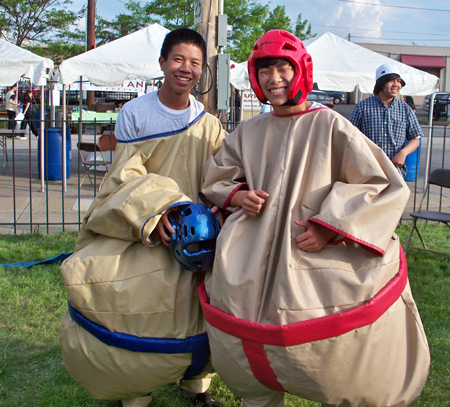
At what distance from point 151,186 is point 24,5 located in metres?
29.2

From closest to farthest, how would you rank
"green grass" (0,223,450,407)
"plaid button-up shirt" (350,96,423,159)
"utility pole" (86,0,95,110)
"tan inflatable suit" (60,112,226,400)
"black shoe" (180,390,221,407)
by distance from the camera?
"tan inflatable suit" (60,112,226,400), "black shoe" (180,390,221,407), "green grass" (0,223,450,407), "plaid button-up shirt" (350,96,423,159), "utility pole" (86,0,95,110)

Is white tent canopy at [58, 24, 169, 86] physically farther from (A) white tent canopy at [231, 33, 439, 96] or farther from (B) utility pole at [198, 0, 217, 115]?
(B) utility pole at [198, 0, 217, 115]

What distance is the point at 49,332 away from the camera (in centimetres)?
395

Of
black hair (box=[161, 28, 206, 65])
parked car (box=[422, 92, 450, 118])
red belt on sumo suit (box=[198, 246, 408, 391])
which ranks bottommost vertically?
red belt on sumo suit (box=[198, 246, 408, 391])

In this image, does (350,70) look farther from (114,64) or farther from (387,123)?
(387,123)

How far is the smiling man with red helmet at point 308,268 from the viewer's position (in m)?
1.98

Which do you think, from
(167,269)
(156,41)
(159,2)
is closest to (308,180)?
(167,269)

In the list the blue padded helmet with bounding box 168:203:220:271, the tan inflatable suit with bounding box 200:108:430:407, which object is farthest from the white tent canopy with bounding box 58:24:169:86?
the tan inflatable suit with bounding box 200:108:430:407

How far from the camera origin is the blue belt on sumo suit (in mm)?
2395

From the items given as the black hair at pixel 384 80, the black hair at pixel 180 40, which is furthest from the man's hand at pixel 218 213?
the black hair at pixel 384 80

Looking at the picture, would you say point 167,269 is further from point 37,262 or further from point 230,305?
point 37,262

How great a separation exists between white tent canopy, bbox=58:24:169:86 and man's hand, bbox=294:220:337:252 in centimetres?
753

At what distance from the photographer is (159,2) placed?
26.4 meters

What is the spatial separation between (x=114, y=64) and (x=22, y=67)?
1.46 meters
